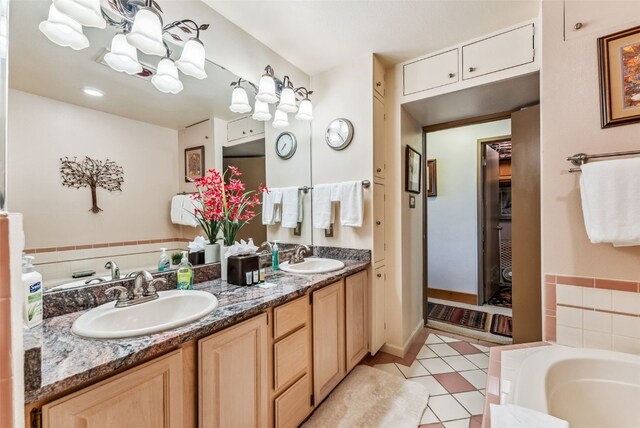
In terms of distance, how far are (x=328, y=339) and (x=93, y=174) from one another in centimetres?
151

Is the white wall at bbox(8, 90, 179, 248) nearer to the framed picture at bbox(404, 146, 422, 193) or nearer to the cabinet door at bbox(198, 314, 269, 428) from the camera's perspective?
the cabinet door at bbox(198, 314, 269, 428)

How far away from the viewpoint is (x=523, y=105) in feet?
7.30

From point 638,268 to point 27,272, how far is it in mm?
2451

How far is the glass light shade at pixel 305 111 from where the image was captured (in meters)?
2.21

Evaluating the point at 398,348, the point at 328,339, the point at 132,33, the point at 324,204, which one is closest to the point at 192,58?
the point at 132,33

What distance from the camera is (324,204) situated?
7.34 feet

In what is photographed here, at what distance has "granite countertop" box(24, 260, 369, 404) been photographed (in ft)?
2.09

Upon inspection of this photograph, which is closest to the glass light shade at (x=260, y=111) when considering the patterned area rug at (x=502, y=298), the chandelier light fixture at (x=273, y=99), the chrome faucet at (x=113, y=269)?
the chandelier light fixture at (x=273, y=99)

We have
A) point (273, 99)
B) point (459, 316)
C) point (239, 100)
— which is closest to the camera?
point (239, 100)

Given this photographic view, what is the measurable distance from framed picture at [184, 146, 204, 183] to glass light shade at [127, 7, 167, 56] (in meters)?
0.49

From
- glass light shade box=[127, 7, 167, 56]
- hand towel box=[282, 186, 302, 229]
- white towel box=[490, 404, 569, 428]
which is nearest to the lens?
white towel box=[490, 404, 569, 428]

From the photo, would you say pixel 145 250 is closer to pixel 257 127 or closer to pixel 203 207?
pixel 203 207

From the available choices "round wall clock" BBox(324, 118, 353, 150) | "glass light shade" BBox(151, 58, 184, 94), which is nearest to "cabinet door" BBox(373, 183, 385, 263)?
"round wall clock" BBox(324, 118, 353, 150)

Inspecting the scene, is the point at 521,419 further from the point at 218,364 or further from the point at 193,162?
the point at 193,162
